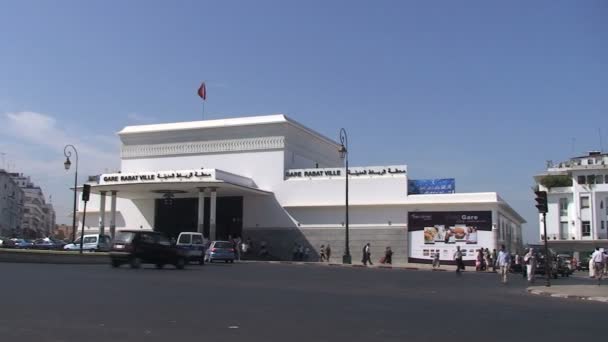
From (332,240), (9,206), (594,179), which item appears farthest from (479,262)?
(9,206)

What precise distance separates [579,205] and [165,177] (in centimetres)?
5796

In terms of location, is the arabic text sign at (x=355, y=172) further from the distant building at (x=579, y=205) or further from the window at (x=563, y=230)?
the window at (x=563, y=230)

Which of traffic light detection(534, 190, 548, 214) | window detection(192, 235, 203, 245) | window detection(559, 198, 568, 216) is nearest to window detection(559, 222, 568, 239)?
window detection(559, 198, 568, 216)

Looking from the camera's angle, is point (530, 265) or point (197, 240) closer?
point (530, 265)

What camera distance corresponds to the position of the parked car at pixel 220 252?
3886 centimetres

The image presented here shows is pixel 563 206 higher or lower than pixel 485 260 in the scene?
higher

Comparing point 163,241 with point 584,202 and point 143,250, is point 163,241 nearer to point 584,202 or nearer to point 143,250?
point 143,250

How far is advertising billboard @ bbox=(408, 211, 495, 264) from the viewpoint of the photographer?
151 feet

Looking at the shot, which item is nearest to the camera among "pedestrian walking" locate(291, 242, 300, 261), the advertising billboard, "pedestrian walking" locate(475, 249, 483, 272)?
"pedestrian walking" locate(475, 249, 483, 272)

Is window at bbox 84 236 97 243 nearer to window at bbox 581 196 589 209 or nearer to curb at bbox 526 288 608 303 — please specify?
curb at bbox 526 288 608 303

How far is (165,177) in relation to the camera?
1954 inches

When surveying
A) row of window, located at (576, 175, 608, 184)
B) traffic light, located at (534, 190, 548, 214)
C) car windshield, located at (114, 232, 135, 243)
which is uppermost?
row of window, located at (576, 175, 608, 184)

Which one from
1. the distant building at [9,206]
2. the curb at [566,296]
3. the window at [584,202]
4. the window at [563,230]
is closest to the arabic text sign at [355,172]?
the curb at [566,296]

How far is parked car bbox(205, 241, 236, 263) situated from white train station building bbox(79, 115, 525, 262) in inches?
346
